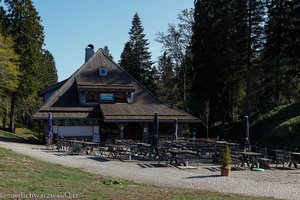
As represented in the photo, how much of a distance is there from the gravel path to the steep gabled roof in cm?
1371

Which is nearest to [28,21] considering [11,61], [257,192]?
[11,61]

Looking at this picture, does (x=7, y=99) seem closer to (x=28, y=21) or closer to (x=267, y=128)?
(x=28, y=21)

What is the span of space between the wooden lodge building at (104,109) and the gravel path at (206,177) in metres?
13.4

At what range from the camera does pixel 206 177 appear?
51.0 feet

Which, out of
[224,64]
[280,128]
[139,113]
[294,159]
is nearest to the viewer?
[294,159]

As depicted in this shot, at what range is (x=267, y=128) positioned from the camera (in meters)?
32.8

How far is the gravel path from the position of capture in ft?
42.9

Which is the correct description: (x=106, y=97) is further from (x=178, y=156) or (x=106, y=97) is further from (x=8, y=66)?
(x=178, y=156)

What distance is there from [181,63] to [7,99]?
63.4ft

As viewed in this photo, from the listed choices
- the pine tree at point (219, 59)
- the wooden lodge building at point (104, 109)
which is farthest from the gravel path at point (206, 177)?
the pine tree at point (219, 59)

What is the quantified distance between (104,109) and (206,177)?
1942 cm

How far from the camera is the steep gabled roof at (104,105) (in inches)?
1314

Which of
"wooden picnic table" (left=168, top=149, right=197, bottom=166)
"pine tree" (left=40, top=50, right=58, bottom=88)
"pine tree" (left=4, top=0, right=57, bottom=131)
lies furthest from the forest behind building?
"wooden picnic table" (left=168, top=149, right=197, bottom=166)

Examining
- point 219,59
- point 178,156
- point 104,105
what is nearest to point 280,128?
point 219,59
